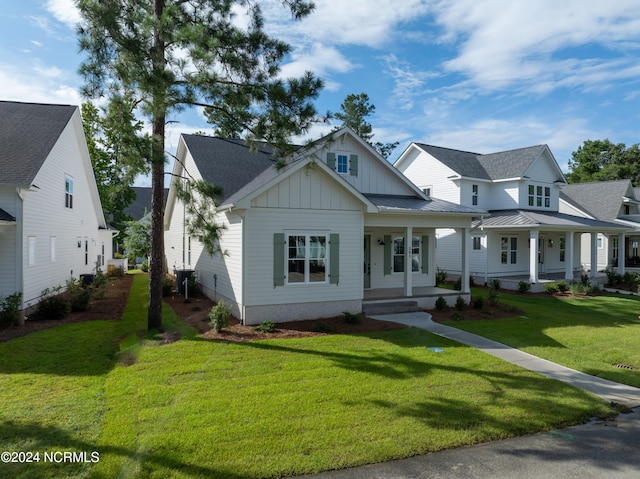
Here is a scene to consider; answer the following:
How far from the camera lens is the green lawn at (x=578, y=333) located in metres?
8.73

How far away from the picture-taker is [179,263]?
22.6m

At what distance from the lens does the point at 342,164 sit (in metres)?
15.2

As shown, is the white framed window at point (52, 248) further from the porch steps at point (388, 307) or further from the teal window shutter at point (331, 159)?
the porch steps at point (388, 307)

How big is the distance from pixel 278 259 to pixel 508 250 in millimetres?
17657

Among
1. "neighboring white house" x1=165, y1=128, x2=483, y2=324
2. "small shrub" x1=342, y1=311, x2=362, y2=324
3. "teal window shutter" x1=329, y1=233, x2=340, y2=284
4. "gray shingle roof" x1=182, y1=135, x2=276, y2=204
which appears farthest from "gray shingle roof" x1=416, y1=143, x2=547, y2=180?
"small shrub" x1=342, y1=311, x2=362, y2=324

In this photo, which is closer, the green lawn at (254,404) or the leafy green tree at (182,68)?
the green lawn at (254,404)

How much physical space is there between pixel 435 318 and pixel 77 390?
10149 mm

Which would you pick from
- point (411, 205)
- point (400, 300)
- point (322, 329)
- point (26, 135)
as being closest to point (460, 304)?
point (400, 300)

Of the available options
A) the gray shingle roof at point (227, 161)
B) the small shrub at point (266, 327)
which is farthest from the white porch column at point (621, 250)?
the small shrub at point (266, 327)

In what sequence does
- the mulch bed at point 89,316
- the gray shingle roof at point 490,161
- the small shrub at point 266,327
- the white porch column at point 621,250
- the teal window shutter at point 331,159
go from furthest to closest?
the white porch column at point 621,250 < the gray shingle roof at point 490,161 < the teal window shutter at point 331,159 < the small shrub at point 266,327 < the mulch bed at point 89,316

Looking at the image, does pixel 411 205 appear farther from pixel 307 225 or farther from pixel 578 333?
pixel 578 333

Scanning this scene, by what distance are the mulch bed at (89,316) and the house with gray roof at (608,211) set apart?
97.5ft

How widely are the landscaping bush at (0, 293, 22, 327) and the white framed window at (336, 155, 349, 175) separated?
36.1 feet

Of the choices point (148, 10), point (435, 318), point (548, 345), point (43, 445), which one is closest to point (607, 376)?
point (548, 345)
